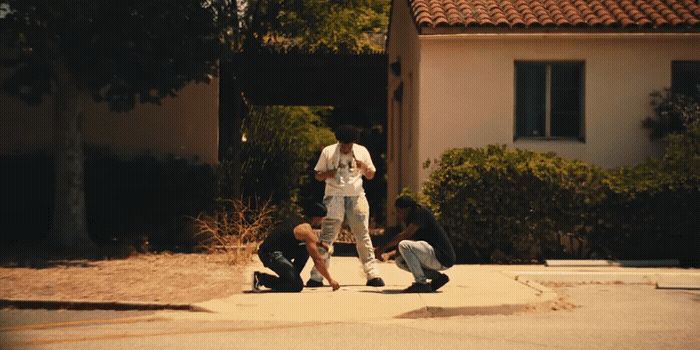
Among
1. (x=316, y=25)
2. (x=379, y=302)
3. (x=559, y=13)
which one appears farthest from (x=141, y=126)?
(x=316, y=25)

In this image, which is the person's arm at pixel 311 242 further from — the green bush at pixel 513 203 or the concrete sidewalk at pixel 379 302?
the green bush at pixel 513 203

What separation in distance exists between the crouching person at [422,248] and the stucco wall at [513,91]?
6672 mm

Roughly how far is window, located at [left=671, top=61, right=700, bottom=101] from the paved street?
7.85m

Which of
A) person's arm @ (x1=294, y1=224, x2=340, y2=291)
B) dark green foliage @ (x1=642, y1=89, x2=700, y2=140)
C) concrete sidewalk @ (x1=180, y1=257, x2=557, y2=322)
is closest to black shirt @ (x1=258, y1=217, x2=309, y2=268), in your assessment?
person's arm @ (x1=294, y1=224, x2=340, y2=291)

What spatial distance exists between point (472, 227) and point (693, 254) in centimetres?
333

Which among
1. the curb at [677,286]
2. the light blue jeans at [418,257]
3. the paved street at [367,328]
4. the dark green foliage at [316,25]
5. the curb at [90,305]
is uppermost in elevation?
the dark green foliage at [316,25]

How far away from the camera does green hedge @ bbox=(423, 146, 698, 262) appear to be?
58.4ft

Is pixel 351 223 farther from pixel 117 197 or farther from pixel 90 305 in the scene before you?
pixel 117 197

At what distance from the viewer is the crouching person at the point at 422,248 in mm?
13328

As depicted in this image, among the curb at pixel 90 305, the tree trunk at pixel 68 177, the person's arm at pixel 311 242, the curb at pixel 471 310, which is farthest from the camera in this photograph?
the tree trunk at pixel 68 177

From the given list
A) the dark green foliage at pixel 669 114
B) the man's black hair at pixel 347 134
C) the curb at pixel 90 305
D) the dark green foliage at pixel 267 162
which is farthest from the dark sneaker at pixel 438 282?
the dark green foliage at pixel 267 162

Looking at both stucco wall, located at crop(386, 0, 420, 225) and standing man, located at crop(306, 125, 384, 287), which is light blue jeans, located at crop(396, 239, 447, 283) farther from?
stucco wall, located at crop(386, 0, 420, 225)

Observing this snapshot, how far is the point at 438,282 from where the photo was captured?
13422 millimetres

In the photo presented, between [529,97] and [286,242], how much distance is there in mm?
8079
